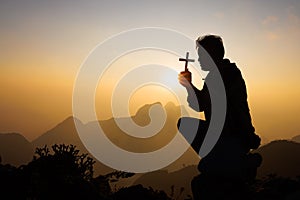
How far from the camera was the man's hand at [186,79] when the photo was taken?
259 inches

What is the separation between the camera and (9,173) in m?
6.88

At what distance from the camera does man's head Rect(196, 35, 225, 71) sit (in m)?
6.75

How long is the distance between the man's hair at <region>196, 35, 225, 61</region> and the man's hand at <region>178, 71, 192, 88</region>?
60 centimetres

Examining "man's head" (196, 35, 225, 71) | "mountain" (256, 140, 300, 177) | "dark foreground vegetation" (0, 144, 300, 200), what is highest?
"man's head" (196, 35, 225, 71)

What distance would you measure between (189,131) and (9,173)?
365 cm

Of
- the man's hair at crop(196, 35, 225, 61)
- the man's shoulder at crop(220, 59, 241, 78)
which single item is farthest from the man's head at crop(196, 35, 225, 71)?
the man's shoulder at crop(220, 59, 241, 78)

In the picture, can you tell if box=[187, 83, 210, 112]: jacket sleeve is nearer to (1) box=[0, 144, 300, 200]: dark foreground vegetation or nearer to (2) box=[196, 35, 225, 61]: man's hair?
(2) box=[196, 35, 225, 61]: man's hair

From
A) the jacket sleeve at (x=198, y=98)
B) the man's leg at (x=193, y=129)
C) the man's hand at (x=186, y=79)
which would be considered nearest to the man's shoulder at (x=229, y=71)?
the jacket sleeve at (x=198, y=98)

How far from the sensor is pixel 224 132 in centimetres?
675

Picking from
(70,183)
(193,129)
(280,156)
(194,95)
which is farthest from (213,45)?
(280,156)

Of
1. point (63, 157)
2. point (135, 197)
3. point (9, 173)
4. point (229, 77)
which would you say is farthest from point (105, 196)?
point (229, 77)

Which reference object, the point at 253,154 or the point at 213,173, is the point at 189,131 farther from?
the point at 253,154

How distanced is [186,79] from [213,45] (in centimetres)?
88

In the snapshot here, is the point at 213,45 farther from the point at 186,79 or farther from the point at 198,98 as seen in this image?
the point at 198,98
